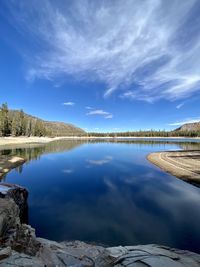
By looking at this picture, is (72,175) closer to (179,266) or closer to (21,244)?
(21,244)

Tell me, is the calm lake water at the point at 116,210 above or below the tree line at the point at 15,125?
below

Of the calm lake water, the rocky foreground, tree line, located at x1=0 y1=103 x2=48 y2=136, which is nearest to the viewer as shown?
the rocky foreground

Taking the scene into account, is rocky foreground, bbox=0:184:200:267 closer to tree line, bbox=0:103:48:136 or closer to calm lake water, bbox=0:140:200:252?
calm lake water, bbox=0:140:200:252

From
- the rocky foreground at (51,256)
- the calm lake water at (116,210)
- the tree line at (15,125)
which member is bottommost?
the calm lake water at (116,210)

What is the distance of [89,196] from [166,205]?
687 cm

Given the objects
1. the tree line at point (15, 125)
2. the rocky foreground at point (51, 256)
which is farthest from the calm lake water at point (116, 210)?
the tree line at point (15, 125)

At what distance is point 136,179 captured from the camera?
25438mm

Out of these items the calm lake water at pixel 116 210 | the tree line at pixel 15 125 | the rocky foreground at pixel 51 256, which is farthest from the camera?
the tree line at pixel 15 125

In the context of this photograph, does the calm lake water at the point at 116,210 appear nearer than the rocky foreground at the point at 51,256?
No

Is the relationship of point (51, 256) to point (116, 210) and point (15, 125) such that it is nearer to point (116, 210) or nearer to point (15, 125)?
point (116, 210)

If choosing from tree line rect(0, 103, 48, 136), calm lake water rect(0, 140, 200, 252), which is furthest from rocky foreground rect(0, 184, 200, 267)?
tree line rect(0, 103, 48, 136)

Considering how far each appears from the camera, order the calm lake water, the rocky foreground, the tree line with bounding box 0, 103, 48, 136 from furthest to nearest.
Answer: the tree line with bounding box 0, 103, 48, 136, the calm lake water, the rocky foreground

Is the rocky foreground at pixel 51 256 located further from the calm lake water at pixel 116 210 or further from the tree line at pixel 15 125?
the tree line at pixel 15 125

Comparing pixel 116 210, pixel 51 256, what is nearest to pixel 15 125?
pixel 116 210
